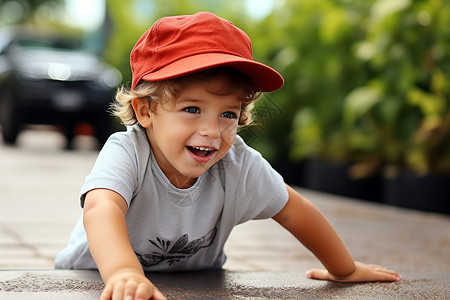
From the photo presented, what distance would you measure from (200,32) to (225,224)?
2.22 ft

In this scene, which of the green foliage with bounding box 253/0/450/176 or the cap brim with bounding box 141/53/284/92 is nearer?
the cap brim with bounding box 141/53/284/92

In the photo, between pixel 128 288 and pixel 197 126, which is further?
pixel 197 126

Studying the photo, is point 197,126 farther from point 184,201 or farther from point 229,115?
point 184,201

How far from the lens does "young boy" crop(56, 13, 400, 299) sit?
215cm

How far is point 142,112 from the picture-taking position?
2391 millimetres

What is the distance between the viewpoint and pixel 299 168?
7.96 m

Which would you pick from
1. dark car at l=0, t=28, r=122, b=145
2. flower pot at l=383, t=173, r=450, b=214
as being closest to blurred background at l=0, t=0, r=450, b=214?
flower pot at l=383, t=173, r=450, b=214

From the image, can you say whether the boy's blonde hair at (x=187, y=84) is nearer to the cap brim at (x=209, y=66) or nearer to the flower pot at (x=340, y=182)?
the cap brim at (x=209, y=66)

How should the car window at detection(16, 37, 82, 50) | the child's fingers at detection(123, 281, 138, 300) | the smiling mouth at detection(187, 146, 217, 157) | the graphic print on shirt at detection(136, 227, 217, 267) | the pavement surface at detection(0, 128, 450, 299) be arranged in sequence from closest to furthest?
the child's fingers at detection(123, 281, 138, 300)
the smiling mouth at detection(187, 146, 217, 157)
the pavement surface at detection(0, 128, 450, 299)
the graphic print on shirt at detection(136, 227, 217, 267)
the car window at detection(16, 37, 82, 50)

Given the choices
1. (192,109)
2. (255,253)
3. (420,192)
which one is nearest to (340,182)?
(420,192)

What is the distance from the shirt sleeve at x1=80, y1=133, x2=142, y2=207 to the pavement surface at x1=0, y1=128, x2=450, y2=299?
0.32 metres

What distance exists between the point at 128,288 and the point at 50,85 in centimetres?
938

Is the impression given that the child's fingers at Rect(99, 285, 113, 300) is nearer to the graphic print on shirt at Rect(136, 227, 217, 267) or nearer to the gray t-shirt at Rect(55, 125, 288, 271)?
the gray t-shirt at Rect(55, 125, 288, 271)

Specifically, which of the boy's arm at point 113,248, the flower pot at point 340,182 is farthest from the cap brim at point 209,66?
the flower pot at point 340,182
